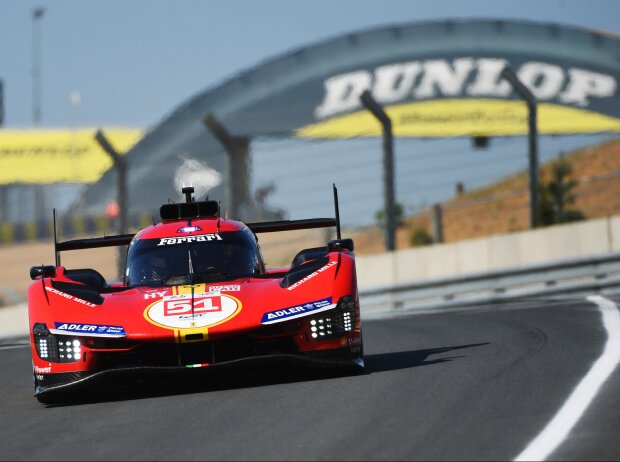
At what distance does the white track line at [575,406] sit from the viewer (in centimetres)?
641

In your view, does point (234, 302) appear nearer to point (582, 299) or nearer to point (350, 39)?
point (582, 299)

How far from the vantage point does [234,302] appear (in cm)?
984

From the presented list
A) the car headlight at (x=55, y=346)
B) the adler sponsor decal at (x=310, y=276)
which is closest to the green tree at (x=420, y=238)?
the adler sponsor decal at (x=310, y=276)

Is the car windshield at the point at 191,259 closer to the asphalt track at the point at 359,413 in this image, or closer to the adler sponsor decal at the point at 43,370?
the asphalt track at the point at 359,413

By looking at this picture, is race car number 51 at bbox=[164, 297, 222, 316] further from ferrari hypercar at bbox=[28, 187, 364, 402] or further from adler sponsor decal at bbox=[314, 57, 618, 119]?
adler sponsor decal at bbox=[314, 57, 618, 119]

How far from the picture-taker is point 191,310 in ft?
31.8

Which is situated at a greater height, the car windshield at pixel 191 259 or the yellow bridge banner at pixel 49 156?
the yellow bridge banner at pixel 49 156

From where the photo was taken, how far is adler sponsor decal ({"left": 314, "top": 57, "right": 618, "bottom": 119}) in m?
38.0

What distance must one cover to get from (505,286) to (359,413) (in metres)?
11.2

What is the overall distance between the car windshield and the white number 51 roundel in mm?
994

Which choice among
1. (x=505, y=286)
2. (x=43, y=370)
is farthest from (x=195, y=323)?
(x=505, y=286)

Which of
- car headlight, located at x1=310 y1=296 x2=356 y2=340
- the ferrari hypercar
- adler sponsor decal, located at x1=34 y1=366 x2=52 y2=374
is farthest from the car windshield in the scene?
adler sponsor decal, located at x1=34 y1=366 x2=52 y2=374

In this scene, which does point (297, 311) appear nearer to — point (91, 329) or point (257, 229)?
point (91, 329)

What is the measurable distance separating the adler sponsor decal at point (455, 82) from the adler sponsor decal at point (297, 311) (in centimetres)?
2758
